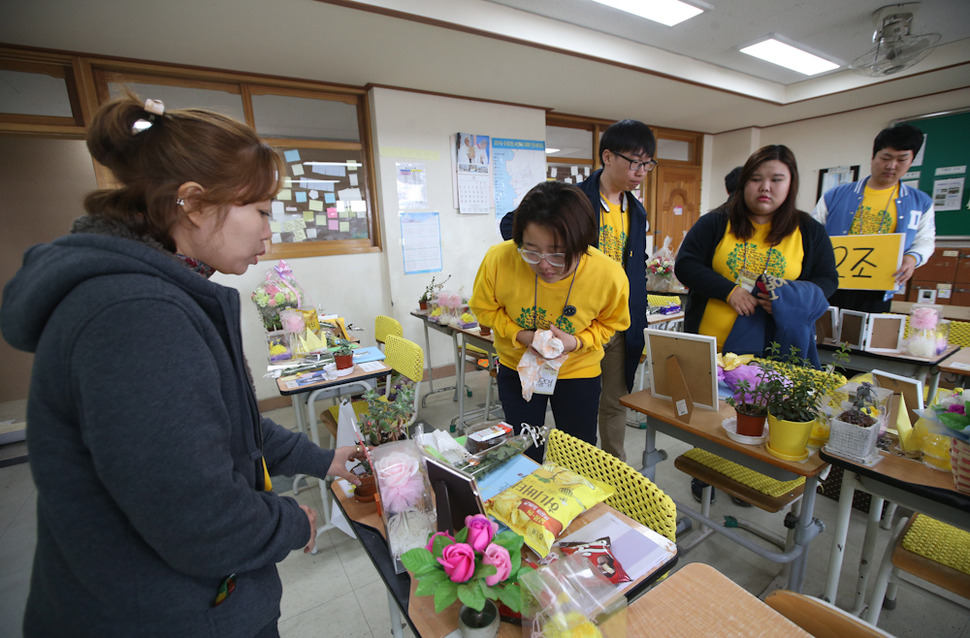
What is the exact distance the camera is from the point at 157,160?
62 cm

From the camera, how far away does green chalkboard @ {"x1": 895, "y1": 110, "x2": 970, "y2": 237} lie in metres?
4.85

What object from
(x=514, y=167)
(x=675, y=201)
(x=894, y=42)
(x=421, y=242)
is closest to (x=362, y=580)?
(x=421, y=242)

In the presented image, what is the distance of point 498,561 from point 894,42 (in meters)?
4.91

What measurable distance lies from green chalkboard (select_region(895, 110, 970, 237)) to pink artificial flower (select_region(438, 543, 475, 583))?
729 centimetres

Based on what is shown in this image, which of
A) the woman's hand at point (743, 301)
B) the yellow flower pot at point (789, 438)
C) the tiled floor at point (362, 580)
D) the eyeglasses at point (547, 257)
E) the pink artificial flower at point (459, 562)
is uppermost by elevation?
the eyeglasses at point (547, 257)

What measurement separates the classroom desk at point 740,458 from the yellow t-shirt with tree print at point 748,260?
493 mm

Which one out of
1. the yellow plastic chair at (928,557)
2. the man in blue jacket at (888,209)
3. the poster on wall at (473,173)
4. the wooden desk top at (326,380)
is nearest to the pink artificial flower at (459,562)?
the yellow plastic chair at (928,557)

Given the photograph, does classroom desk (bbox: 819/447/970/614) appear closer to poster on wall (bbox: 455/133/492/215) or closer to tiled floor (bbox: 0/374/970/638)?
tiled floor (bbox: 0/374/970/638)

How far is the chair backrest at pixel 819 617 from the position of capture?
0.67 metres

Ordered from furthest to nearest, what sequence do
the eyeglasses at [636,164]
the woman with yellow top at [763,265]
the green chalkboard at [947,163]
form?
the green chalkboard at [947,163] → the eyeglasses at [636,164] → the woman with yellow top at [763,265]

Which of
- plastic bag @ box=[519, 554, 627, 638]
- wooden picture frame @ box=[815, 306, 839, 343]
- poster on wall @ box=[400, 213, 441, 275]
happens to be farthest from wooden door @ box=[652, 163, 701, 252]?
plastic bag @ box=[519, 554, 627, 638]

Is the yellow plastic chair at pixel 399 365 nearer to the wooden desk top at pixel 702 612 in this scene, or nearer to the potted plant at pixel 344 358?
the potted plant at pixel 344 358

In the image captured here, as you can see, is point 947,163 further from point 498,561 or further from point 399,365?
point 498,561

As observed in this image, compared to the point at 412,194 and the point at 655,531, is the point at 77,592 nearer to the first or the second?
the point at 655,531
